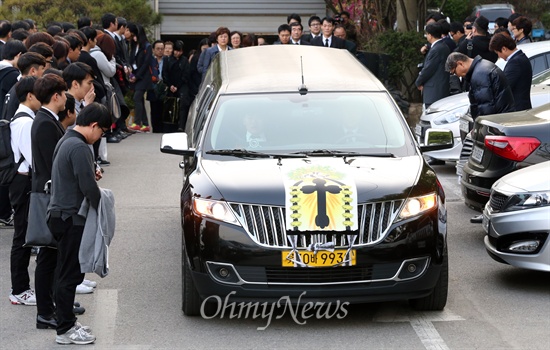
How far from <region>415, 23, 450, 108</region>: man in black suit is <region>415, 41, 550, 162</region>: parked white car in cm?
85

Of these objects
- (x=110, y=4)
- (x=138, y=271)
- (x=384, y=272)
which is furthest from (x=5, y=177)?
(x=110, y=4)

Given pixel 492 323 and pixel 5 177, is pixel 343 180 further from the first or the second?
pixel 5 177

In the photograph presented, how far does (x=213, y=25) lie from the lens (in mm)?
30922

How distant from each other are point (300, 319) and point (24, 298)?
208cm

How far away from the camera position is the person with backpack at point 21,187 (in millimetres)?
7828

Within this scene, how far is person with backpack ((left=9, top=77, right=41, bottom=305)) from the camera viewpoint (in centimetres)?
783

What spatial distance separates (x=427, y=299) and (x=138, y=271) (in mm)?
2668

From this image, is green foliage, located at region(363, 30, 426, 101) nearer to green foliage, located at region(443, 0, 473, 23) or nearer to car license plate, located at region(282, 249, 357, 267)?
car license plate, located at region(282, 249, 357, 267)

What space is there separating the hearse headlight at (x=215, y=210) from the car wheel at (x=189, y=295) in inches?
15.2

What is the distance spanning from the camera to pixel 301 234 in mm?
6961

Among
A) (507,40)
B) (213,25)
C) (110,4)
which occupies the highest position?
(507,40)

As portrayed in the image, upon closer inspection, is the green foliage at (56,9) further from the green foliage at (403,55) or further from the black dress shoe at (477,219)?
the black dress shoe at (477,219)

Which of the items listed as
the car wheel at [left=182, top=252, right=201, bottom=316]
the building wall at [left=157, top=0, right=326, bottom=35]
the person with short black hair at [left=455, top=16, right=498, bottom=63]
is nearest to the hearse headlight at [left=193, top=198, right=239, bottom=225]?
the car wheel at [left=182, top=252, right=201, bottom=316]

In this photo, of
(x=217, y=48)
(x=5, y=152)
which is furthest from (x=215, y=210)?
(x=217, y=48)
